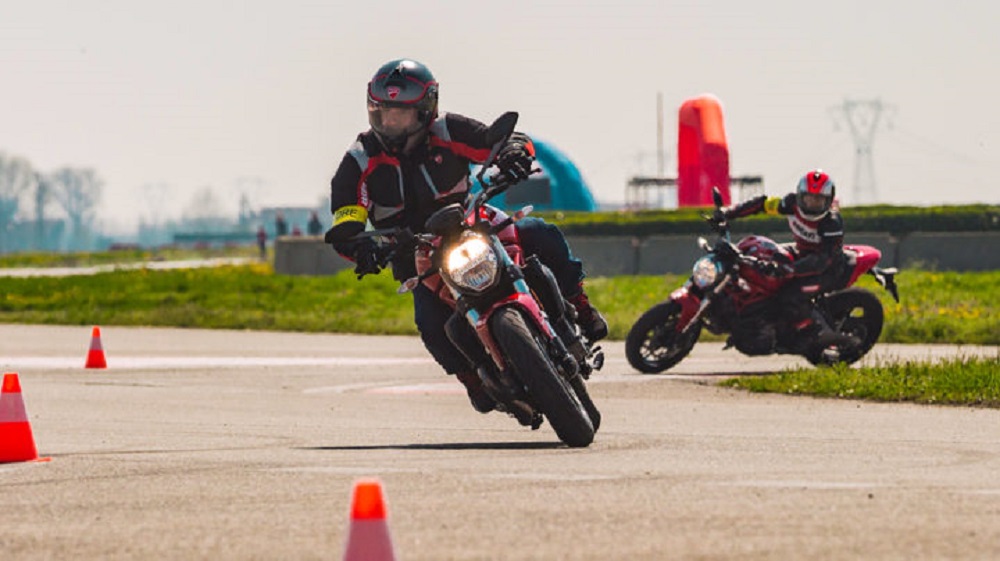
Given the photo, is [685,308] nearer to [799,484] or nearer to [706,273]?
[706,273]

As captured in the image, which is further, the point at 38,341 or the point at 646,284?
the point at 646,284

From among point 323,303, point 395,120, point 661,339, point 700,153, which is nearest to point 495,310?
point 395,120

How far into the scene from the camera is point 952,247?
3356 cm

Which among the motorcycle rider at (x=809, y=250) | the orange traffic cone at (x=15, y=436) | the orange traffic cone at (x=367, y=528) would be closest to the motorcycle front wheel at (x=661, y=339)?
the motorcycle rider at (x=809, y=250)

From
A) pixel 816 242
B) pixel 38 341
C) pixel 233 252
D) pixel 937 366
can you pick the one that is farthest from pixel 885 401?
pixel 233 252

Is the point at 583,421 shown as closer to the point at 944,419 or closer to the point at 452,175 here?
the point at 452,175

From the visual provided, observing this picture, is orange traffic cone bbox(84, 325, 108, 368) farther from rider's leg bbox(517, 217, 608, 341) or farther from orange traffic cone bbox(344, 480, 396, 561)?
orange traffic cone bbox(344, 480, 396, 561)

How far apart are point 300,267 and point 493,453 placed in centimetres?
3407

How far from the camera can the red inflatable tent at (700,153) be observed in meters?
50.4

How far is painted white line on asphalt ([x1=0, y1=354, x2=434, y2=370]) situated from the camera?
18.4 metres

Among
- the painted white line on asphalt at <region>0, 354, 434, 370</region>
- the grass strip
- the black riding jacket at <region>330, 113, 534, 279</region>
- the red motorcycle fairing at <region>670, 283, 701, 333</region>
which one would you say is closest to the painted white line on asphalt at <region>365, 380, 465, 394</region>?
the red motorcycle fairing at <region>670, 283, 701, 333</region>

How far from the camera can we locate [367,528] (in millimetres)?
4844

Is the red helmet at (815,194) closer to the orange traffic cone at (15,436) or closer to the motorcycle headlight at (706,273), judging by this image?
the motorcycle headlight at (706,273)

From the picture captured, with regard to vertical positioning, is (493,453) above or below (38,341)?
A: above
